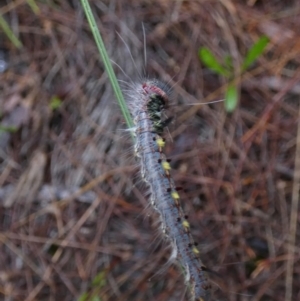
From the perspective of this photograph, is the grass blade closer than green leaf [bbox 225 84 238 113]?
Yes

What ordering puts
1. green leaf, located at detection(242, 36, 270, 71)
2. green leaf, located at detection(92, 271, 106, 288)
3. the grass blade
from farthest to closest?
1. green leaf, located at detection(92, 271, 106, 288)
2. green leaf, located at detection(242, 36, 270, 71)
3. the grass blade

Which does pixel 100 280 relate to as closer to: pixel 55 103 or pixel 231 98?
pixel 55 103

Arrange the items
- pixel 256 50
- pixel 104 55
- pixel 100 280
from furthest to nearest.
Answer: pixel 100 280 < pixel 256 50 < pixel 104 55

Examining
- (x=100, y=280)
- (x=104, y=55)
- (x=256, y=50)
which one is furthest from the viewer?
(x=100, y=280)

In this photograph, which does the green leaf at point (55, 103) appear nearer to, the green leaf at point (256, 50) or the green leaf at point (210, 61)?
the green leaf at point (210, 61)

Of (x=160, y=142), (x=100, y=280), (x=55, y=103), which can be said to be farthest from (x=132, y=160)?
(x=100, y=280)

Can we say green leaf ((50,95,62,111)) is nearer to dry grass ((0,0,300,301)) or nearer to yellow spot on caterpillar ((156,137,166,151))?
dry grass ((0,0,300,301))

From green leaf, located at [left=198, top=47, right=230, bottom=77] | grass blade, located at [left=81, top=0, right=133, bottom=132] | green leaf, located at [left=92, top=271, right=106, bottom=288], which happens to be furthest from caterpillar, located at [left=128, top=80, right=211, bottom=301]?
green leaf, located at [left=92, top=271, right=106, bottom=288]
